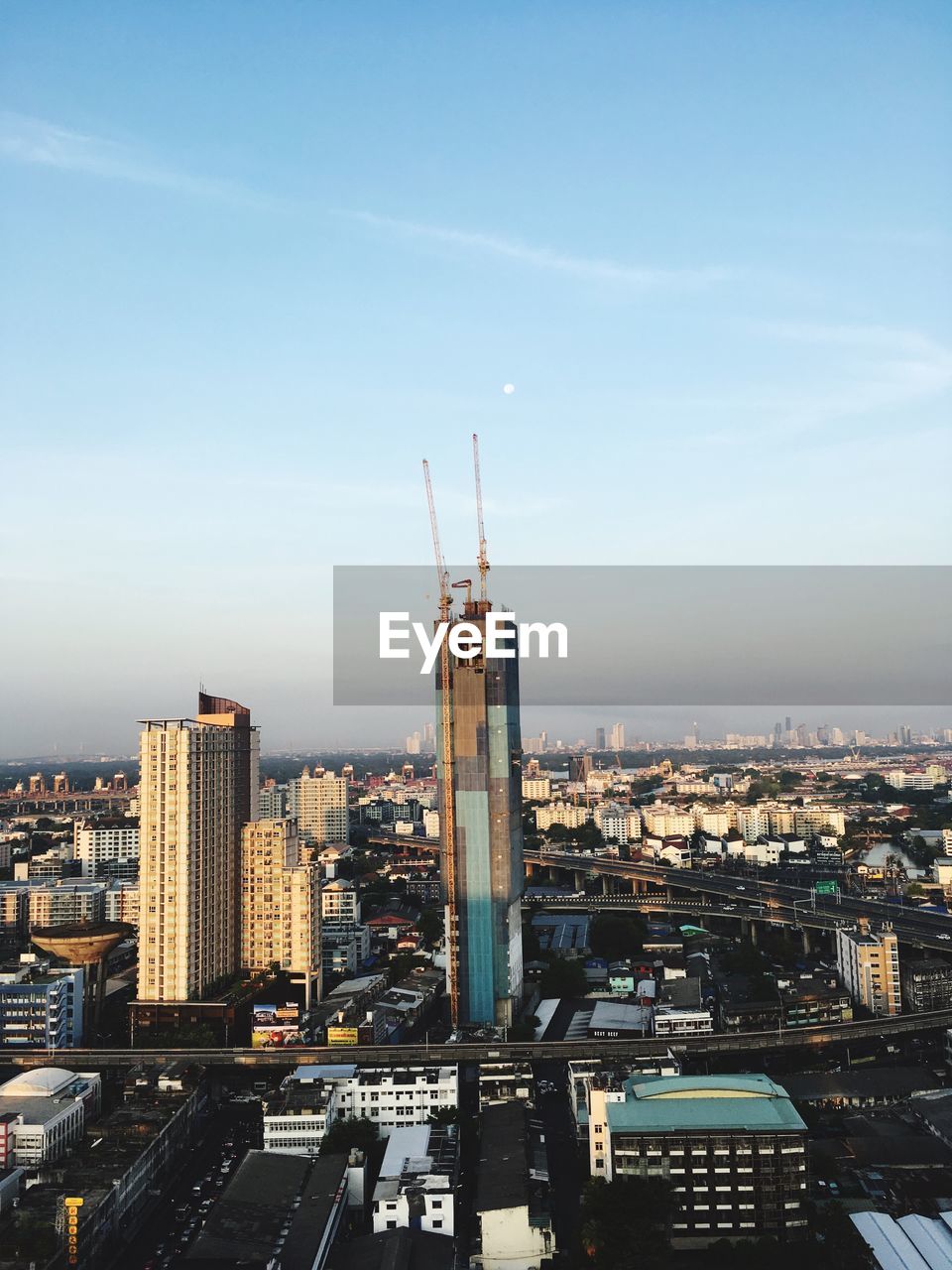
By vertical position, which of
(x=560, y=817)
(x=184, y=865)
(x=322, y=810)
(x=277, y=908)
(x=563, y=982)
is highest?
(x=184, y=865)

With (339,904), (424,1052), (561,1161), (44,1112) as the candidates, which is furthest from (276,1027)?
(339,904)

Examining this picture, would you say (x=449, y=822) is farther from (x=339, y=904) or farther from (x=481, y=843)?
(x=339, y=904)

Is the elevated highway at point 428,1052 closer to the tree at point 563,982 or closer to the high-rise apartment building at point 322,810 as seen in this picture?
the tree at point 563,982

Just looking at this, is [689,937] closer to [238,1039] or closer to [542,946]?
[542,946]

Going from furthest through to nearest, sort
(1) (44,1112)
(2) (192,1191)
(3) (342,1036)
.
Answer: (3) (342,1036), (1) (44,1112), (2) (192,1191)

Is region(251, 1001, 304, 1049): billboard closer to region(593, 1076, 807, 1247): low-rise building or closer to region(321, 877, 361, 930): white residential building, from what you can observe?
region(593, 1076, 807, 1247): low-rise building

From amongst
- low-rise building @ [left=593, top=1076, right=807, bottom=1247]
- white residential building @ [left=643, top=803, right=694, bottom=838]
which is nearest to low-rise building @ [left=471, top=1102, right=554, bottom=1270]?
low-rise building @ [left=593, top=1076, right=807, bottom=1247]
